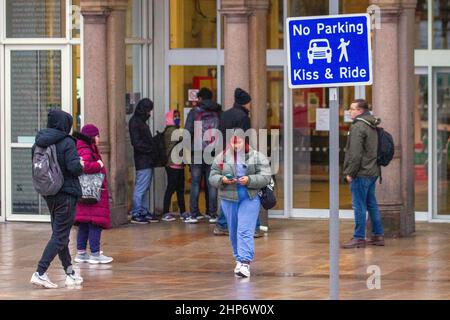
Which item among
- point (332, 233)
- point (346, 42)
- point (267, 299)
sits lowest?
point (267, 299)

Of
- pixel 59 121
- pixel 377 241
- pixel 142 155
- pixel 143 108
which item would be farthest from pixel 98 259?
pixel 143 108

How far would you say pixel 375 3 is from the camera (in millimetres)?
16719

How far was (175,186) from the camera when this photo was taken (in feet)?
62.2

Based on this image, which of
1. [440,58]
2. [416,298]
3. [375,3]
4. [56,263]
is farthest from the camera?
[440,58]

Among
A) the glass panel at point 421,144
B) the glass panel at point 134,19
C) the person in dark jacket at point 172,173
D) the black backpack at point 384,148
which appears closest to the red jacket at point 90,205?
the black backpack at point 384,148

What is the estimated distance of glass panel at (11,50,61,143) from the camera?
18.7 m

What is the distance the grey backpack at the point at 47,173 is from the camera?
12625 mm

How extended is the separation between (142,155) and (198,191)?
103cm

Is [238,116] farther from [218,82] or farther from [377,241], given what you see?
[218,82]

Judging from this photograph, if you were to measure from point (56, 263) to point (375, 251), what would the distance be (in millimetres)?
4060

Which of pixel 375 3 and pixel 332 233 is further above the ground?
pixel 375 3

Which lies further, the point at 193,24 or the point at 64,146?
the point at 193,24

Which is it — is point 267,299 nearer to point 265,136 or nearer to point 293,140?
point 265,136

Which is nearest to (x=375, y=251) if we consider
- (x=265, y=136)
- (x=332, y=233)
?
(x=265, y=136)
